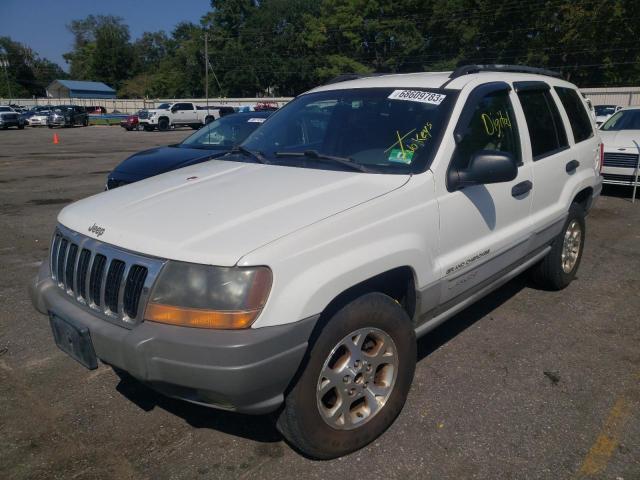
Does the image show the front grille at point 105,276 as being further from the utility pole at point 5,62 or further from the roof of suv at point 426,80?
the utility pole at point 5,62

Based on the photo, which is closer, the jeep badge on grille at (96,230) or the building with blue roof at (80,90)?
the jeep badge on grille at (96,230)

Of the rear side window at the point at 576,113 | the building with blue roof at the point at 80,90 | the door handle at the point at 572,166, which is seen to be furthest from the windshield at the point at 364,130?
the building with blue roof at the point at 80,90

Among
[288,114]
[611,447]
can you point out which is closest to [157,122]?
[288,114]

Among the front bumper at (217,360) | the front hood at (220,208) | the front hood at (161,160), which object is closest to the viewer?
the front bumper at (217,360)

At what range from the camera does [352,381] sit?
270 centimetres

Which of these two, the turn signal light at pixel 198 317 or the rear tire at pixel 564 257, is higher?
the turn signal light at pixel 198 317

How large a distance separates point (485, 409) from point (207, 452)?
157 cm

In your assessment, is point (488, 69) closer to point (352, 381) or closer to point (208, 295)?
point (352, 381)

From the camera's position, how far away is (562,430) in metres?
2.94

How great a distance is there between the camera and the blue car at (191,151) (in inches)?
269

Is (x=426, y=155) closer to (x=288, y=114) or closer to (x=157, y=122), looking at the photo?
(x=288, y=114)

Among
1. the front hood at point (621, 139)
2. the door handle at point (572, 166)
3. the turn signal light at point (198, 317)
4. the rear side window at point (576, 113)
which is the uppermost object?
the rear side window at point (576, 113)

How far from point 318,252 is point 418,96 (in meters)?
1.55

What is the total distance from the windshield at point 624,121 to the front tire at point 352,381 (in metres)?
9.35
